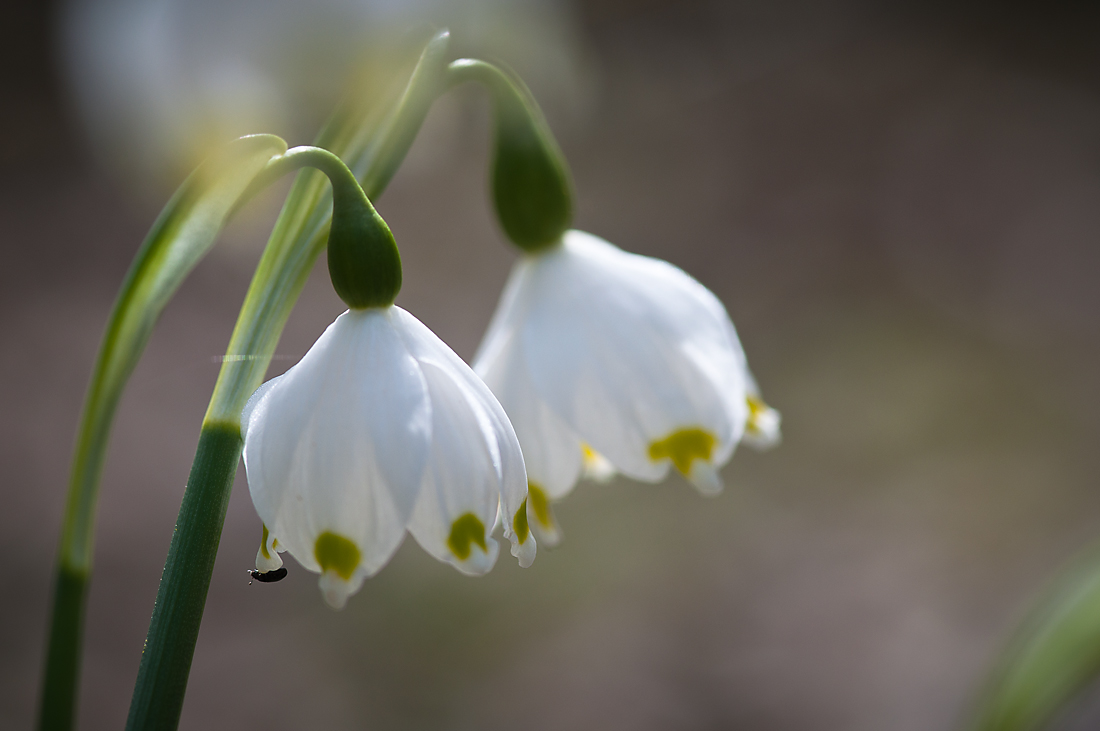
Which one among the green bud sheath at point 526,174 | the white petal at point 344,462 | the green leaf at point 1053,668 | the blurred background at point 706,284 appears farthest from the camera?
the blurred background at point 706,284

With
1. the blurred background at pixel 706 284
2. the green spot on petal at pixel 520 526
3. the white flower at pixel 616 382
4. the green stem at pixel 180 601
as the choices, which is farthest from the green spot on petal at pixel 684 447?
the blurred background at pixel 706 284

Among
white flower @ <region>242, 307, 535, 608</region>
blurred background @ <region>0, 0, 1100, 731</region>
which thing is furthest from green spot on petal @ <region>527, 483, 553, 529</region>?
blurred background @ <region>0, 0, 1100, 731</region>

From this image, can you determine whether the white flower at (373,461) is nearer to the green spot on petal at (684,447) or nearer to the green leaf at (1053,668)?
the green spot on petal at (684,447)

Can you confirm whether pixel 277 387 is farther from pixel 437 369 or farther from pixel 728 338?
pixel 728 338

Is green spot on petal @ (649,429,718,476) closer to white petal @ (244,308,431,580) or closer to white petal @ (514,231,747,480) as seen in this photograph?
white petal @ (514,231,747,480)

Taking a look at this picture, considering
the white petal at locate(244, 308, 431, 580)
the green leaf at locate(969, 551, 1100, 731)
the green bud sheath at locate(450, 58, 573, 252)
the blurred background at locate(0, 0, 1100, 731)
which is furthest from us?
the blurred background at locate(0, 0, 1100, 731)

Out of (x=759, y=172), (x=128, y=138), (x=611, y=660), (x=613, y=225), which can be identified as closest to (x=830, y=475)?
(x=611, y=660)
